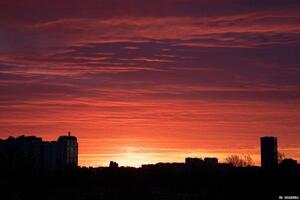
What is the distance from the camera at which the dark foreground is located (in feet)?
356

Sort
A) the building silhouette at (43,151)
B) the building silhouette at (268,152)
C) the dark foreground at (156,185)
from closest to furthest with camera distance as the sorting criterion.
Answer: the dark foreground at (156,185), the building silhouette at (268,152), the building silhouette at (43,151)

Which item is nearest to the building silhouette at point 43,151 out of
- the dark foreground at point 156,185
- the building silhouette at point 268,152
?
the dark foreground at point 156,185

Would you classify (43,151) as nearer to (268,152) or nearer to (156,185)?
(156,185)

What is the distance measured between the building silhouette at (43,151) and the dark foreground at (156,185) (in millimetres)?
19243

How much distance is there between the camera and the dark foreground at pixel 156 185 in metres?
109

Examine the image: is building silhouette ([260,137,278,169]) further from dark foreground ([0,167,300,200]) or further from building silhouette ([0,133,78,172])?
building silhouette ([0,133,78,172])

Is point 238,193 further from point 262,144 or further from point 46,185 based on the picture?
point 262,144

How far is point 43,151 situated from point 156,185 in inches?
1835

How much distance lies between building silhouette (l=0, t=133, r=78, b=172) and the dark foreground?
1924 cm

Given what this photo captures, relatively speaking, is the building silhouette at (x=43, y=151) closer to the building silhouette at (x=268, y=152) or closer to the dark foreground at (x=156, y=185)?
the dark foreground at (x=156, y=185)

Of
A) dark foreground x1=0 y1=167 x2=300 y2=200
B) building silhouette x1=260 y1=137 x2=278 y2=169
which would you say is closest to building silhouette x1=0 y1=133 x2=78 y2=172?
dark foreground x1=0 y1=167 x2=300 y2=200

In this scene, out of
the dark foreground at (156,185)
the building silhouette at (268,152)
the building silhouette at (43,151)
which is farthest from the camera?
the building silhouette at (43,151)

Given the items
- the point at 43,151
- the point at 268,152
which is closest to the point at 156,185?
the point at 268,152

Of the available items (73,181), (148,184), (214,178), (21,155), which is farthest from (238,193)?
(21,155)
